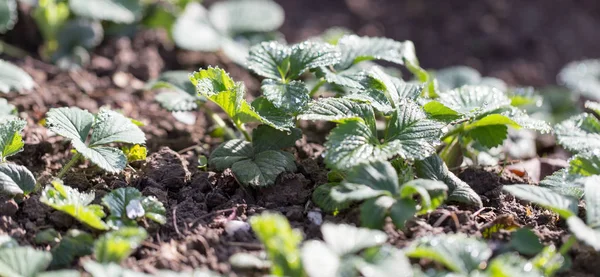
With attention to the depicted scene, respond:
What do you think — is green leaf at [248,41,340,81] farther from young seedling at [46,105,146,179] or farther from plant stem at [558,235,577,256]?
plant stem at [558,235,577,256]

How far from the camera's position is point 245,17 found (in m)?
3.13

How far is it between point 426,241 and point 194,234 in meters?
0.55

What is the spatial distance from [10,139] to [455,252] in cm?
112

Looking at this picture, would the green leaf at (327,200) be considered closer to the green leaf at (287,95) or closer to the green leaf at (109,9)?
the green leaf at (287,95)

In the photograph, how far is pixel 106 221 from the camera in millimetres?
1637

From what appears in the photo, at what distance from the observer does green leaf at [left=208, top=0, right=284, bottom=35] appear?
10.1 feet

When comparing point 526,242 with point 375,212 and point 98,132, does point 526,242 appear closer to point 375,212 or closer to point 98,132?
point 375,212

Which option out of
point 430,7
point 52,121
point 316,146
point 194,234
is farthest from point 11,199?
point 430,7

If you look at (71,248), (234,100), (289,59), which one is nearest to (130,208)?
(71,248)

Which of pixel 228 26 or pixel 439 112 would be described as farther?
pixel 228 26

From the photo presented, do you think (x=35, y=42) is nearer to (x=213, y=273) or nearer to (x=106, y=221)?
(x=106, y=221)

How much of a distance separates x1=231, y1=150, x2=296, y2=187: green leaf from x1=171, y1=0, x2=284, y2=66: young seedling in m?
0.99

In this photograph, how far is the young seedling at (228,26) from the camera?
2.84 meters

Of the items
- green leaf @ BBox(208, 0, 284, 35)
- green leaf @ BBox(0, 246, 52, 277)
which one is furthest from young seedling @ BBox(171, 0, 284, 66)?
green leaf @ BBox(0, 246, 52, 277)
